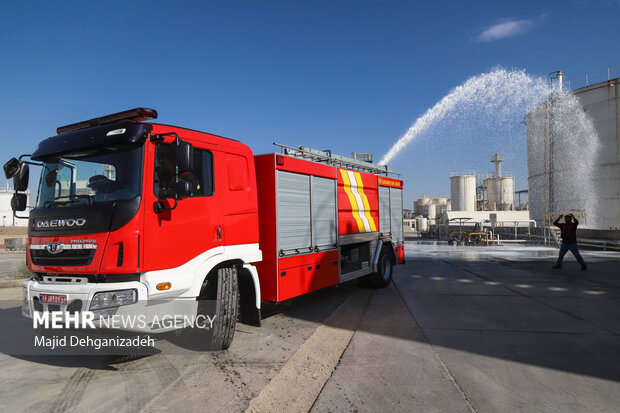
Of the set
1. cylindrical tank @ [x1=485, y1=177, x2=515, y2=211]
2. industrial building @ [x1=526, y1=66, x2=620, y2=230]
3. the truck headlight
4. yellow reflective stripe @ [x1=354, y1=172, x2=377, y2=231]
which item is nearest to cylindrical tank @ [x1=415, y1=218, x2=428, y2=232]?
cylindrical tank @ [x1=485, y1=177, x2=515, y2=211]

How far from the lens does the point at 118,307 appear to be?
349cm

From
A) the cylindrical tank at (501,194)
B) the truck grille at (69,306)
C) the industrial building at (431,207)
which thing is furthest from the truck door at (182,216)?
the industrial building at (431,207)

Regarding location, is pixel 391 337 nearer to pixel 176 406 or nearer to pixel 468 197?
pixel 176 406

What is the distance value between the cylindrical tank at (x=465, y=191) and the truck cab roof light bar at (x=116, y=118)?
56.0 meters

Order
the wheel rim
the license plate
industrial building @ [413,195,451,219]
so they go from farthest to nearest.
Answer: industrial building @ [413,195,451,219] → the wheel rim → the license plate

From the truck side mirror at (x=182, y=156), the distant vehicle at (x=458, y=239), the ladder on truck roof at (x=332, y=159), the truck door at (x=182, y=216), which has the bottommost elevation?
the distant vehicle at (x=458, y=239)

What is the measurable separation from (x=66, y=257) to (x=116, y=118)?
5.21 ft

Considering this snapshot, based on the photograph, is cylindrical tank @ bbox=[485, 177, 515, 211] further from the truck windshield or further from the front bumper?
the truck windshield

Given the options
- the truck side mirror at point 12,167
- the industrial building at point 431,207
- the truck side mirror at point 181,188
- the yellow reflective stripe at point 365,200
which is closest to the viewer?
the truck side mirror at point 181,188

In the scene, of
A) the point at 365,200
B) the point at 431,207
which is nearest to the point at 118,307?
the point at 365,200

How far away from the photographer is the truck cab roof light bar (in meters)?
4.07

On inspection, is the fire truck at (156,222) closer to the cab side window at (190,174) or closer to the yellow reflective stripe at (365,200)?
the cab side window at (190,174)

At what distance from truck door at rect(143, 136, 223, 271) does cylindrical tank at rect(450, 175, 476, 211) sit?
55.4m

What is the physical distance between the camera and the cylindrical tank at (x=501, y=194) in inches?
2130
